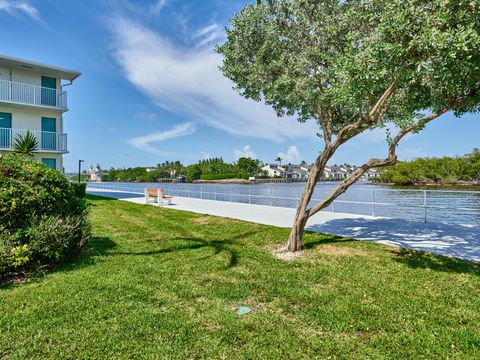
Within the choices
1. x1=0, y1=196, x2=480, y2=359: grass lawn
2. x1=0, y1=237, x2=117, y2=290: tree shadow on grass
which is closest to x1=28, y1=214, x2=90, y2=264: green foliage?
x1=0, y1=237, x2=117, y2=290: tree shadow on grass

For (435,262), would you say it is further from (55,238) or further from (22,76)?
(22,76)

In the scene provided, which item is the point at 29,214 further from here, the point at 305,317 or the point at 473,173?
the point at 473,173

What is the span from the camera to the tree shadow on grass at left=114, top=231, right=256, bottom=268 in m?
6.20

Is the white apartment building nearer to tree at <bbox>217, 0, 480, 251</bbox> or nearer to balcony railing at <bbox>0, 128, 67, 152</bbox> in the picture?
balcony railing at <bbox>0, 128, 67, 152</bbox>

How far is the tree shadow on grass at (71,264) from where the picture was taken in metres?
4.64

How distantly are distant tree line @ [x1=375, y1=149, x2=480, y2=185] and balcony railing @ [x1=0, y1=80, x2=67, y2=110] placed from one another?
48.9 m

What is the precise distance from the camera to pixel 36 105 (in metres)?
18.2

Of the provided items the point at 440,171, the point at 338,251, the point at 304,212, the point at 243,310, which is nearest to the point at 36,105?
the point at 304,212

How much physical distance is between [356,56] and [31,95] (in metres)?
19.8

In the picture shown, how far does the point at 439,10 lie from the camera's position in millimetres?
3846

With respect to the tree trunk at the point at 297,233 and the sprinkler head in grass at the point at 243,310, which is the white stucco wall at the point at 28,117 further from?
the sprinkler head in grass at the point at 243,310

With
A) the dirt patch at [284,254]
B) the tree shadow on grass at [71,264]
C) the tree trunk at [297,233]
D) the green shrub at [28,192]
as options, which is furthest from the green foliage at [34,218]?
the tree trunk at [297,233]

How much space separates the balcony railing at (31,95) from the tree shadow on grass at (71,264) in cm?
1490

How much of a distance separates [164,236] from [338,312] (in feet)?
17.8
